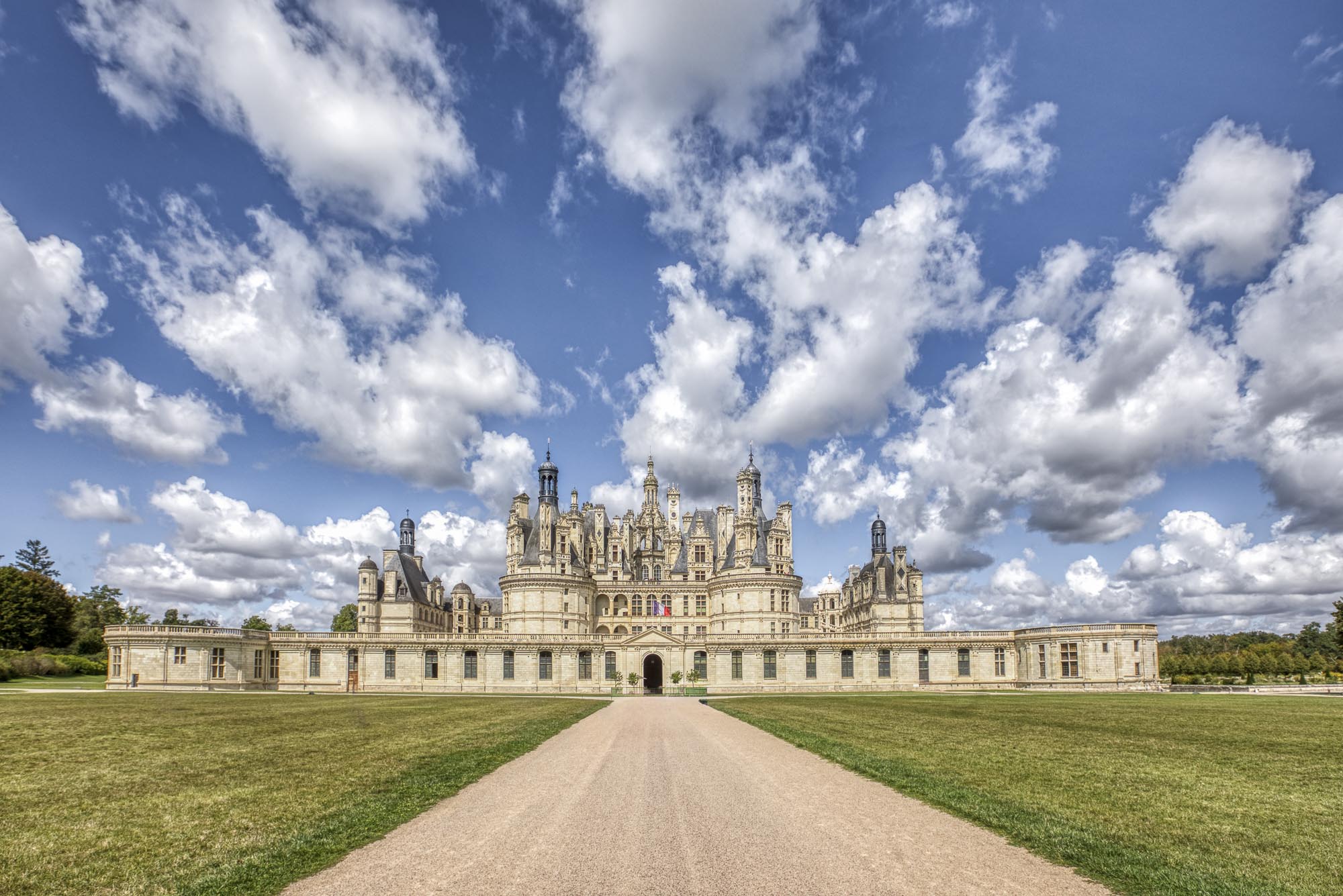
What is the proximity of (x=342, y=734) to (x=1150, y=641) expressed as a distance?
68.1m

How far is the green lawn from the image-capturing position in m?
9.69

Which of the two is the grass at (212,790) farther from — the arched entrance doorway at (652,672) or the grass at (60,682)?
the arched entrance doorway at (652,672)

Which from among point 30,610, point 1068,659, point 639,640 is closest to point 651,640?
point 639,640

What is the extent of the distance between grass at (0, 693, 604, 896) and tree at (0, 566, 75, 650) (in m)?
62.4

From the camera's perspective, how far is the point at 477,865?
971cm

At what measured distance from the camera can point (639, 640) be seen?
238 ft

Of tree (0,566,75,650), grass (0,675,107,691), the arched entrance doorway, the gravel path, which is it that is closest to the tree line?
the arched entrance doorway

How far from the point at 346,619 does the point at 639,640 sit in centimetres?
7157

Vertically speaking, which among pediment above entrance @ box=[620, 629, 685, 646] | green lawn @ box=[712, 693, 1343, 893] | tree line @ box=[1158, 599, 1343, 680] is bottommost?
tree line @ box=[1158, 599, 1343, 680]

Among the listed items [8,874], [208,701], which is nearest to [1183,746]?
[8,874]

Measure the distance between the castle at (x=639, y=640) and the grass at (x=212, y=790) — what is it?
41.5 metres

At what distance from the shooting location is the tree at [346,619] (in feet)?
395

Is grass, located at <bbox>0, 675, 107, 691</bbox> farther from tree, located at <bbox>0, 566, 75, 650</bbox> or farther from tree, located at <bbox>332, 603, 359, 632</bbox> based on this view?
tree, located at <bbox>332, 603, 359, 632</bbox>

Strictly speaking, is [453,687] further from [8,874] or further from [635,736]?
[8,874]
